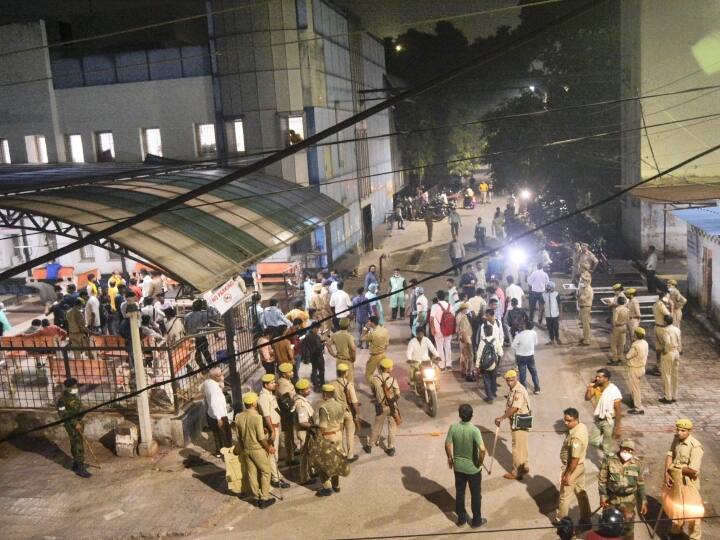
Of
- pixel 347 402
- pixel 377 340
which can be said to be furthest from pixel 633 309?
pixel 347 402

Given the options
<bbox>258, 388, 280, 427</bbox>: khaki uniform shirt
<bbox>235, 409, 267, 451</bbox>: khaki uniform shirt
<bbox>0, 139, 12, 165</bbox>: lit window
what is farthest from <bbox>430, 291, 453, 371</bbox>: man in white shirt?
<bbox>0, 139, 12, 165</bbox>: lit window

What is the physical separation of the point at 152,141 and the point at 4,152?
7.32 meters

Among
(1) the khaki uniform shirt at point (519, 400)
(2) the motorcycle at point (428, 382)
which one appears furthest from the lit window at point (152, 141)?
(1) the khaki uniform shirt at point (519, 400)

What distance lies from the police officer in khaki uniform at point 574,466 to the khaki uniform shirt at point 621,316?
5.93 meters

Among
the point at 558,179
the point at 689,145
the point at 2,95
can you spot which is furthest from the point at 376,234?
the point at 2,95

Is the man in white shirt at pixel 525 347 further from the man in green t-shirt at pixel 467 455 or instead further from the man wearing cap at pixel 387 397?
the man in green t-shirt at pixel 467 455

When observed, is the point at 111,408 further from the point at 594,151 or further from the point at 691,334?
the point at 594,151

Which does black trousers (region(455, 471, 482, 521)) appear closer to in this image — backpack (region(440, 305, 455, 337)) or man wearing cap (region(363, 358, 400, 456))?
man wearing cap (region(363, 358, 400, 456))

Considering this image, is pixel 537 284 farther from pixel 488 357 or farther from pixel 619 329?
pixel 488 357

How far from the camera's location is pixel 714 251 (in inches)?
619

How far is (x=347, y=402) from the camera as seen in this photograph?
9.80 m

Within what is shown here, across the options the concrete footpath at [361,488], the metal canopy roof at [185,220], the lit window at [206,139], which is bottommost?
the concrete footpath at [361,488]

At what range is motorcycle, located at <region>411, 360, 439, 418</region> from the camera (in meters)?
11.3

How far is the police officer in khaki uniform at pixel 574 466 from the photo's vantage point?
7.73 meters
